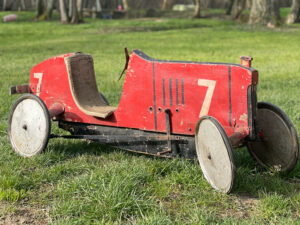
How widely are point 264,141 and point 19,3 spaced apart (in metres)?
40.5

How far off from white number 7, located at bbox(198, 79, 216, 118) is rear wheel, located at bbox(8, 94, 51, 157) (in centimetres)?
150

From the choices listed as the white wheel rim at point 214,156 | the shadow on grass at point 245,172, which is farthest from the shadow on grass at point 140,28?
the white wheel rim at point 214,156

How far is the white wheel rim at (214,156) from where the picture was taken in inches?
137

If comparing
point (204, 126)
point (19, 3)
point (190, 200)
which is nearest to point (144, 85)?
point (204, 126)

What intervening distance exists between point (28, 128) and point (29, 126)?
22 millimetres

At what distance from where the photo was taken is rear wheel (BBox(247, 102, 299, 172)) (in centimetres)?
393

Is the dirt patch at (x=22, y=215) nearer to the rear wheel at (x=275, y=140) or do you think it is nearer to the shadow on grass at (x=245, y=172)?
the shadow on grass at (x=245, y=172)

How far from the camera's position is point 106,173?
12.9 feet

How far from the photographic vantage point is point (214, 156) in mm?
3617

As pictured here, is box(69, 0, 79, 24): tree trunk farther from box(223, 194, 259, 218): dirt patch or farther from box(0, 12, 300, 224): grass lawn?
box(223, 194, 259, 218): dirt patch

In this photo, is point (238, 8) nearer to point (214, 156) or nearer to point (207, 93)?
point (207, 93)

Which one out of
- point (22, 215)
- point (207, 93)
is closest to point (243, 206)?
point (207, 93)

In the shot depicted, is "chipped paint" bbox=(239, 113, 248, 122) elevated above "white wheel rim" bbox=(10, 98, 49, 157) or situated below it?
above

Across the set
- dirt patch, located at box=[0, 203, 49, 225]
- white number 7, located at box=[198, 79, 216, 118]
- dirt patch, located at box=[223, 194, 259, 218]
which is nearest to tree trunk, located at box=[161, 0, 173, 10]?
white number 7, located at box=[198, 79, 216, 118]
